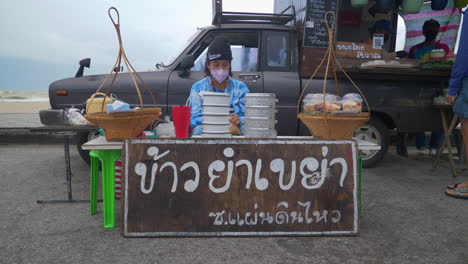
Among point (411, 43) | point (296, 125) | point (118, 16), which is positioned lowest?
point (296, 125)

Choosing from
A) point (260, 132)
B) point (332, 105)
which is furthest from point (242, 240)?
point (332, 105)

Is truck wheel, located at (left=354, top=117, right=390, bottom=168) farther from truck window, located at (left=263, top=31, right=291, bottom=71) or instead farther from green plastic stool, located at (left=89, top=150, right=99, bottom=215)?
green plastic stool, located at (left=89, top=150, right=99, bottom=215)

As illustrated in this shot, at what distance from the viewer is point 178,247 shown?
2027mm

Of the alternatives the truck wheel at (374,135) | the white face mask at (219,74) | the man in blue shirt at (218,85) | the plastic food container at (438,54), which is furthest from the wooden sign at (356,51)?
the white face mask at (219,74)

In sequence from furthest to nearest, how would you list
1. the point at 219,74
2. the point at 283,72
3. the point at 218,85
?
the point at 283,72 < the point at 218,85 < the point at 219,74

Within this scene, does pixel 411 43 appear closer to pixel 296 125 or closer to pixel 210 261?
pixel 296 125

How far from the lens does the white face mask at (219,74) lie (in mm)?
2773

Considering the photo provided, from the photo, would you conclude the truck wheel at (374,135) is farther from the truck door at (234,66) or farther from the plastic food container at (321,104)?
the plastic food container at (321,104)

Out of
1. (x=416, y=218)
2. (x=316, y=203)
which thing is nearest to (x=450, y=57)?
(x=416, y=218)

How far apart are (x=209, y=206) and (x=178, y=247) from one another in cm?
32

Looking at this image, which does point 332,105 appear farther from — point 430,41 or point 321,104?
point 430,41

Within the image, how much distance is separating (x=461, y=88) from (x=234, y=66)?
8.42ft

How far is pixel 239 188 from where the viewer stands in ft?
6.82

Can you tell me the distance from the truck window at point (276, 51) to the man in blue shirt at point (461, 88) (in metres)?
1.85
